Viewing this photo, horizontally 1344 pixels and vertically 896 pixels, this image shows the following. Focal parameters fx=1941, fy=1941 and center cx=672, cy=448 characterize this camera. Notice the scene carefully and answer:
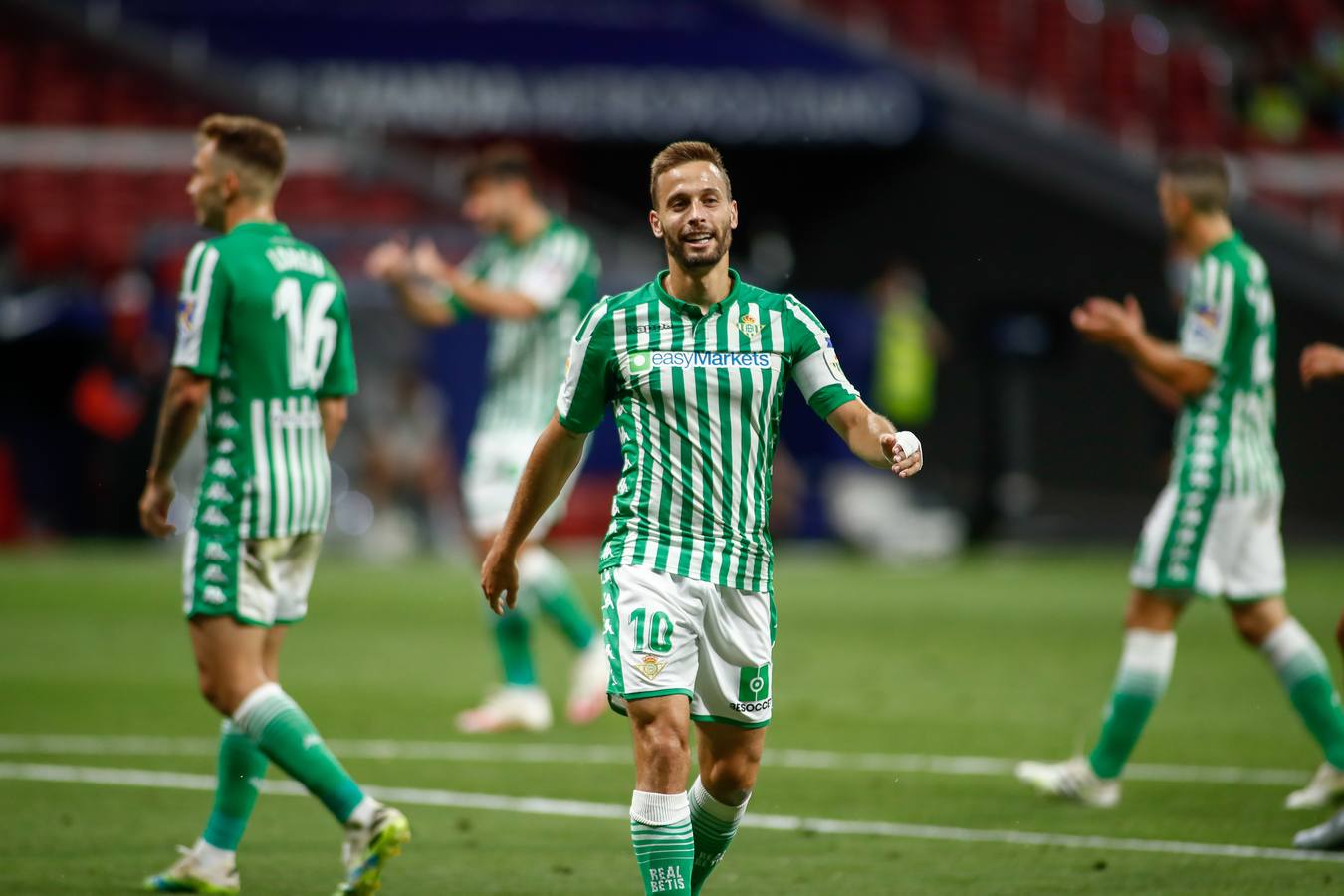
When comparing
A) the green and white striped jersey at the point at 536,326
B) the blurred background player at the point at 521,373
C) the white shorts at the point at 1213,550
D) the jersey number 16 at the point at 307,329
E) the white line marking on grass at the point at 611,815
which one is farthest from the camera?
the green and white striped jersey at the point at 536,326

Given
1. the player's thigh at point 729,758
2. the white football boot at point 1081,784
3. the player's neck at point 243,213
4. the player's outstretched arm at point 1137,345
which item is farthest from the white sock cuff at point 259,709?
the white football boot at point 1081,784

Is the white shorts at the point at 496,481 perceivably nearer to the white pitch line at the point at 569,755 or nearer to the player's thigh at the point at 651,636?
the white pitch line at the point at 569,755

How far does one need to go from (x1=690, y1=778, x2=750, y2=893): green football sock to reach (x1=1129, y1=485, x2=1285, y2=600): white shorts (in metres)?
2.58

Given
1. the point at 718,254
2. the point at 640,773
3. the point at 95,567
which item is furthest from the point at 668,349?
the point at 95,567

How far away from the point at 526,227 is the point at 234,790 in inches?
179

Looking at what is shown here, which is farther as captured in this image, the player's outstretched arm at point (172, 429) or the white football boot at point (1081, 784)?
the white football boot at point (1081, 784)

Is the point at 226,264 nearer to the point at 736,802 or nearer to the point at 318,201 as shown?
the point at 736,802

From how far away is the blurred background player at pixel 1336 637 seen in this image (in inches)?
262

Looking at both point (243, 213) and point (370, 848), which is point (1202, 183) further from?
point (370, 848)

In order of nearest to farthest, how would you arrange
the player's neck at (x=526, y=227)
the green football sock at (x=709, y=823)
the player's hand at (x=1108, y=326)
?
the green football sock at (x=709, y=823)
the player's hand at (x=1108, y=326)
the player's neck at (x=526, y=227)

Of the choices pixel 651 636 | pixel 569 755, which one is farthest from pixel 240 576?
pixel 569 755

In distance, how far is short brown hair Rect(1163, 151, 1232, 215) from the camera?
752 centimetres

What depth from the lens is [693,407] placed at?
207 inches

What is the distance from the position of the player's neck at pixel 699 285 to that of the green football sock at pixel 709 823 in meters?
1.36
